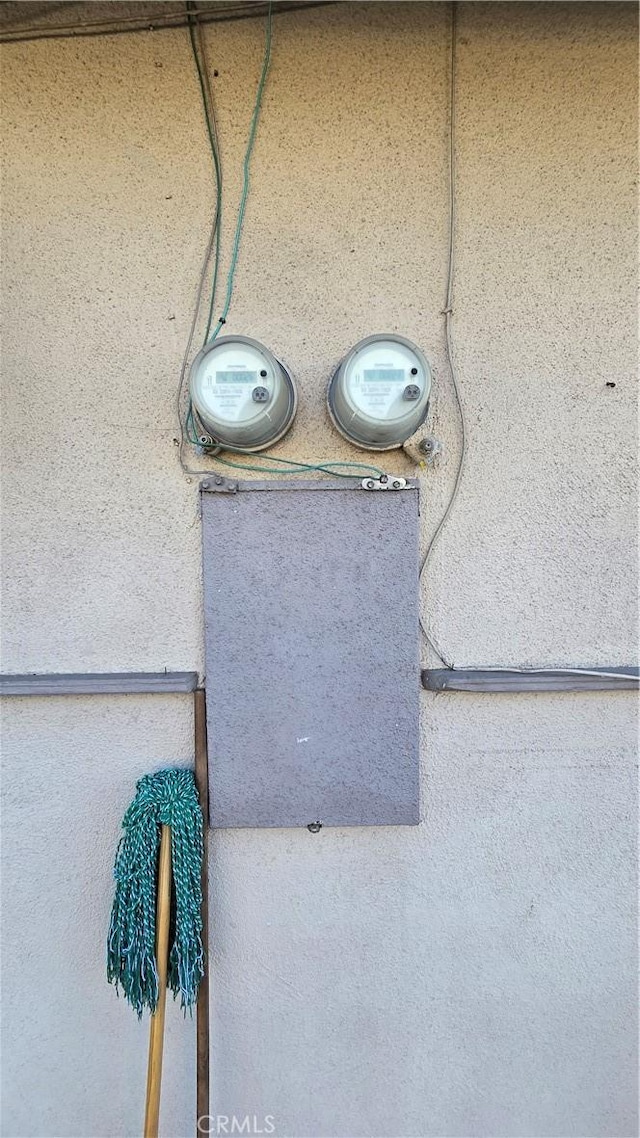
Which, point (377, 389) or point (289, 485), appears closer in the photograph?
point (377, 389)

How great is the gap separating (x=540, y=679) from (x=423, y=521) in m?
0.66

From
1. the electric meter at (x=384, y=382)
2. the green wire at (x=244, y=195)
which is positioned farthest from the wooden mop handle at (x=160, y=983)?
the green wire at (x=244, y=195)

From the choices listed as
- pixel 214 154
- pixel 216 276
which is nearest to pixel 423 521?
pixel 216 276

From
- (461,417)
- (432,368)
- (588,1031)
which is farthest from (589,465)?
(588,1031)

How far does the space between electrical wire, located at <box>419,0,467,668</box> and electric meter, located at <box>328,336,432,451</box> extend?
0.27 metres

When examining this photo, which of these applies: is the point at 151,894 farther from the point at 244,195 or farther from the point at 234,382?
the point at 244,195

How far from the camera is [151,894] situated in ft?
5.34

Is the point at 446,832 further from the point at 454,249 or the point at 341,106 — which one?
the point at 341,106

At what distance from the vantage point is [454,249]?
1.67 metres

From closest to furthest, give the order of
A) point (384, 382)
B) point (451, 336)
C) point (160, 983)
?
1. point (384, 382)
2. point (160, 983)
3. point (451, 336)

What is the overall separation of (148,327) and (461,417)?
3.47 feet

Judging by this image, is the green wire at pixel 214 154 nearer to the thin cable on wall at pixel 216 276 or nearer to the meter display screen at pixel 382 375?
Answer: the thin cable on wall at pixel 216 276

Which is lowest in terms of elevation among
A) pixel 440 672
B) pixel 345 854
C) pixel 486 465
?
pixel 345 854

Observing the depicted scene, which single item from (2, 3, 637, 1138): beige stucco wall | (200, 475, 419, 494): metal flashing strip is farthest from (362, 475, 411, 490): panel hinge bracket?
(2, 3, 637, 1138): beige stucco wall
